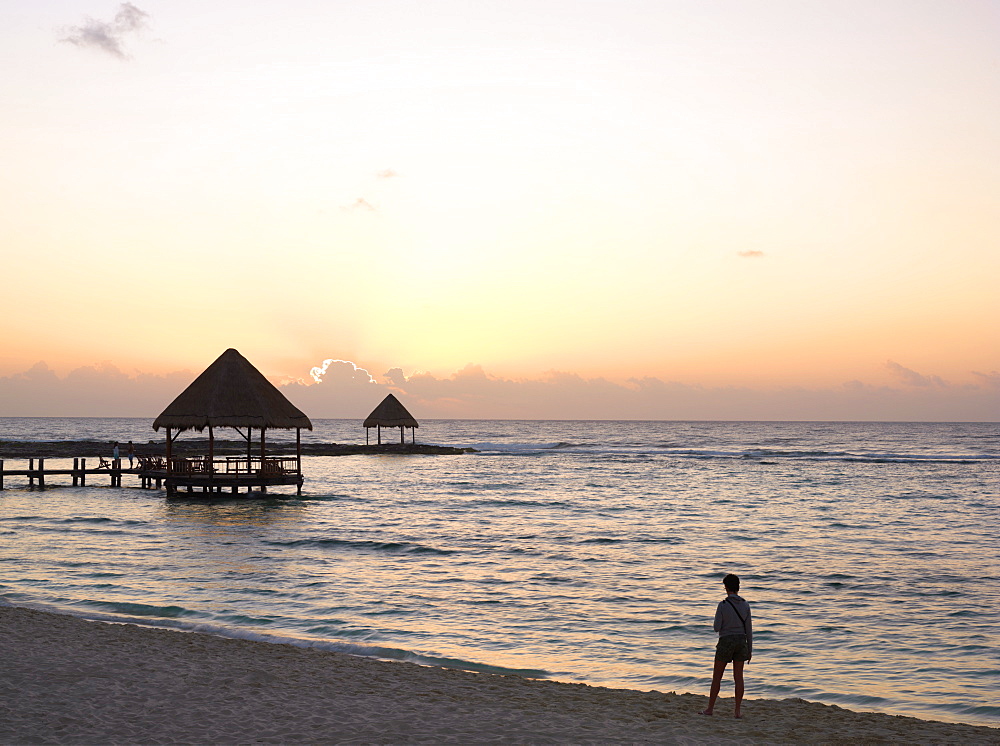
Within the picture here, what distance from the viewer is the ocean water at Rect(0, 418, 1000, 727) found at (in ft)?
40.9

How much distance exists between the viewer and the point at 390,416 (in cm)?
8112

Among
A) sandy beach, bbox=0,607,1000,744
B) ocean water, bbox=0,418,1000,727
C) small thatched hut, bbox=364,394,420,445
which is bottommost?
ocean water, bbox=0,418,1000,727

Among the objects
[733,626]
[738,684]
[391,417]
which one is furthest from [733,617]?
[391,417]

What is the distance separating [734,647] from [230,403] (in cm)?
2994

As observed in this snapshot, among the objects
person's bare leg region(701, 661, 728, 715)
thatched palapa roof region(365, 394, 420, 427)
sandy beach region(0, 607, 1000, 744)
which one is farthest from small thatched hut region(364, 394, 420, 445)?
person's bare leg region(701, 661, 728, 715)

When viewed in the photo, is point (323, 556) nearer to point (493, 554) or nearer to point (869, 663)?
point (493, 554)

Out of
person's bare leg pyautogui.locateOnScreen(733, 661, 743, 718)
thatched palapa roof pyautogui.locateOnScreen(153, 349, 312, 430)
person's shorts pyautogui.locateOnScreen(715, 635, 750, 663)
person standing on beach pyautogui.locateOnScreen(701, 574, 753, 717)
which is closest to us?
person standing on beach pyautogui.locateOnScreen(701, 574, 753, 717)

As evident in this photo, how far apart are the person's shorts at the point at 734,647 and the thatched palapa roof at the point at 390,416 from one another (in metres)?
71.4

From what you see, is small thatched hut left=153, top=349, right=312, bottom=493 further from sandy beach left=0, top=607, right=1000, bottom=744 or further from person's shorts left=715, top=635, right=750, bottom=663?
person's shorts left=715, top=635, right=750, bottom=663

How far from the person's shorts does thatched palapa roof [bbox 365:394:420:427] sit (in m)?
71.4

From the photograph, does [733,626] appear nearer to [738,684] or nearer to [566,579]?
[738,684]

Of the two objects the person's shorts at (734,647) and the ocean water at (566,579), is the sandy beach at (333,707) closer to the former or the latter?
the person's shorts at (734,647)

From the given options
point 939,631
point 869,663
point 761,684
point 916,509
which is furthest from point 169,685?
point 916,509

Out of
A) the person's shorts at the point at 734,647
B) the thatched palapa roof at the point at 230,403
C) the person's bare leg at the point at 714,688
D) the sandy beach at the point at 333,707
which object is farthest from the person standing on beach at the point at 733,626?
the thatched palapa roof at the point at 230,403
